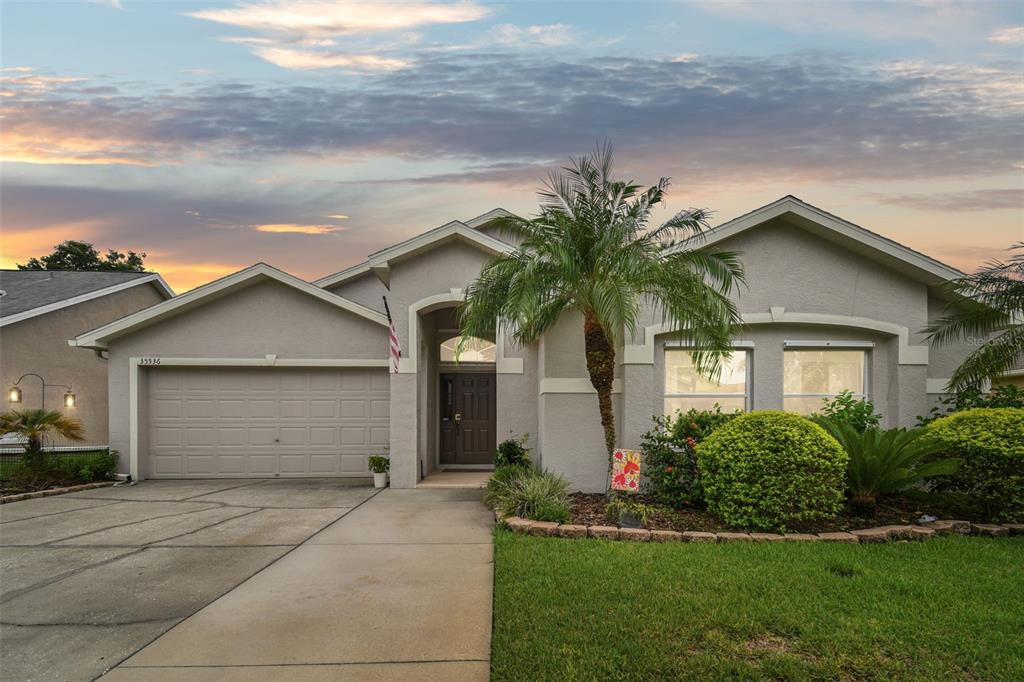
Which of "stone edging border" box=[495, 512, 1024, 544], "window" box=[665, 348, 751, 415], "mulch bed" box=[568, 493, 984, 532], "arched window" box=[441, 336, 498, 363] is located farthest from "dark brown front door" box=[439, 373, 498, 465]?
"stone edging border" box=[495, 512, 1024, 544]

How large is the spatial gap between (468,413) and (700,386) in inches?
271

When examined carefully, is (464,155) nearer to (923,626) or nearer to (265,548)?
(265,548)

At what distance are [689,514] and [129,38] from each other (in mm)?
11887

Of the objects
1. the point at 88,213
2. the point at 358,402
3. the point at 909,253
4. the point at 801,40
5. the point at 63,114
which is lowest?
the point at 358,402

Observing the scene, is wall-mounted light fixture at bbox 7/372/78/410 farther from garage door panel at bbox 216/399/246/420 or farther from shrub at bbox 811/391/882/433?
shrub at bbox 811/391/882/433

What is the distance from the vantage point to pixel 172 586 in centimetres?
679

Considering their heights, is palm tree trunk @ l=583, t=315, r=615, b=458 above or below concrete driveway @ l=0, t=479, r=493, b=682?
above

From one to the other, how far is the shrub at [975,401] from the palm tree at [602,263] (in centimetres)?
405

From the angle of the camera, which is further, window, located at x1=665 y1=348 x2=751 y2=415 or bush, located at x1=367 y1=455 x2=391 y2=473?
bush, located at x1=367 y1=455 x2=391 y2=473

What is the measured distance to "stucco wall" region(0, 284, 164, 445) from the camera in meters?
18.2

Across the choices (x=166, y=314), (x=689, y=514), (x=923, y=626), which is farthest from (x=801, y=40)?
(x=166, y=314)

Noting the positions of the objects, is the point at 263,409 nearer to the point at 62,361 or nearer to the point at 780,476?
the point at 62,361

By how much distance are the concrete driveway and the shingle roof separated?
1014cm

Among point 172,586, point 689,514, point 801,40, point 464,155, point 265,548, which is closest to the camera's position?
point 172,586
